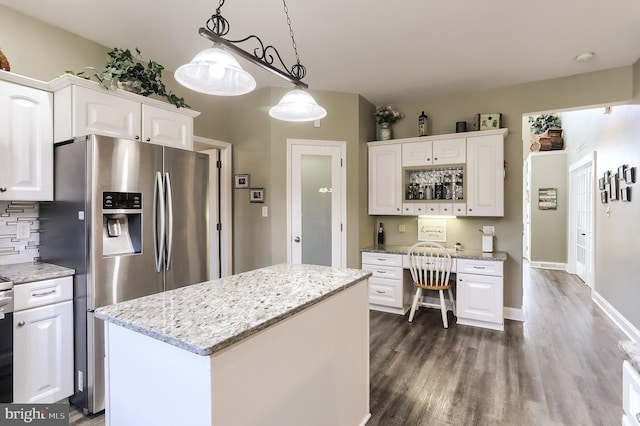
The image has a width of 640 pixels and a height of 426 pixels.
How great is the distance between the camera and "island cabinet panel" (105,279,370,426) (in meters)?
1.02

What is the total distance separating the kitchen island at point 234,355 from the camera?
40.3 inches

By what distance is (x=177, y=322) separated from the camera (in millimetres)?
1157

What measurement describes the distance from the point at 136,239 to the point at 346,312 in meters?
1.61

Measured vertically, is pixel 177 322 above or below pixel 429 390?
above

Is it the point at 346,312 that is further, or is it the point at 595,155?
the point at 595,155

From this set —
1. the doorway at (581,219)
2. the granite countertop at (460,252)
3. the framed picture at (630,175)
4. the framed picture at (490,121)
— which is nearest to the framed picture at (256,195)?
the granite countertop at (460,252)

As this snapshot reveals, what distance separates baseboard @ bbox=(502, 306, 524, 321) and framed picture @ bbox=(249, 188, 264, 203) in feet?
10.4

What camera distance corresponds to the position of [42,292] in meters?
2.02

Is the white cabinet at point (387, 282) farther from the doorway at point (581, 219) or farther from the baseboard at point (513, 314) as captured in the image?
the doorway at point (581, 219)

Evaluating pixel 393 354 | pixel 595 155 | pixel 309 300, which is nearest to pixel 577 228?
pixel 595 155

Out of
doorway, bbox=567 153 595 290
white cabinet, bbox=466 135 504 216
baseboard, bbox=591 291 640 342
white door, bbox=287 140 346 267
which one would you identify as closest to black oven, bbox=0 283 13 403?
white door, bbox=287 140 346 267

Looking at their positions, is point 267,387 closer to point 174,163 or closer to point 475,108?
point 174,163

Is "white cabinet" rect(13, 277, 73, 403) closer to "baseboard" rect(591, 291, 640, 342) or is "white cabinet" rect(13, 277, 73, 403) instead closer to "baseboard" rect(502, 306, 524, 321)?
"baseboard" rect(502, 306, 524, 321)

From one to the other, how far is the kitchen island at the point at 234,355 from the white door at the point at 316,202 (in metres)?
2.20
